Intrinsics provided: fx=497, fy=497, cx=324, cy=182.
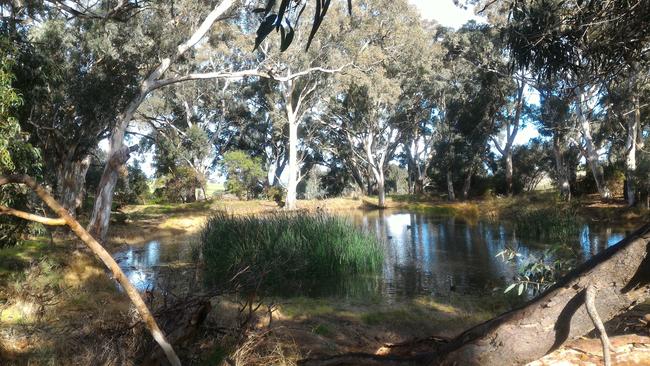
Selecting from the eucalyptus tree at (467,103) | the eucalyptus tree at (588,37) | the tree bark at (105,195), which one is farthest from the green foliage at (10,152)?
the eucalyptus tree at (467,103)

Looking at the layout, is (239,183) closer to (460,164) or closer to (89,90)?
(460,164)

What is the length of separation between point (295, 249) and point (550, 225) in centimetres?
950

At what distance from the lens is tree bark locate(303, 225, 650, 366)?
2.30 metres

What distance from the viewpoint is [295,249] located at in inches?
378

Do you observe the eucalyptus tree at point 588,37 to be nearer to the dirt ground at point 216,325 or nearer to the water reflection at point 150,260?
the dirt ground at point 216,325

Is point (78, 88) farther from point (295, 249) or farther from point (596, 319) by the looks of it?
point (596, 319)

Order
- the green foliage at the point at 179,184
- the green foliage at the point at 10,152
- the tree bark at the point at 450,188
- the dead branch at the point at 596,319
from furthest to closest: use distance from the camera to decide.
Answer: the tree bark at the point at 450,188 < the green foliage at the point at 179,184 < the green foliage at the point at 10,152 < the dead branch at the point at 596,319

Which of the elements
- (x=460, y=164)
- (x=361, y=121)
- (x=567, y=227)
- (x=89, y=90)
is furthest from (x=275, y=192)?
(x=567, y=227)

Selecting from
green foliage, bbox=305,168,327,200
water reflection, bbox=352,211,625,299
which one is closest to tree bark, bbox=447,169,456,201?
water reflection, bbox=352,211,625,299

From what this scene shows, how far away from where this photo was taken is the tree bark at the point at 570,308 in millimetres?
2305

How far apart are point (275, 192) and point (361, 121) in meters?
7.70

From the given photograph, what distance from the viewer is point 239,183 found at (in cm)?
3362

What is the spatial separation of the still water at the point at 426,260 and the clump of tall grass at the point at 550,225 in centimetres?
33

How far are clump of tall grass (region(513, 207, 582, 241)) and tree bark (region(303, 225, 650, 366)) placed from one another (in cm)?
1248
